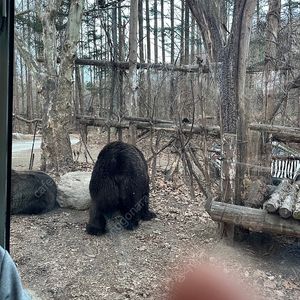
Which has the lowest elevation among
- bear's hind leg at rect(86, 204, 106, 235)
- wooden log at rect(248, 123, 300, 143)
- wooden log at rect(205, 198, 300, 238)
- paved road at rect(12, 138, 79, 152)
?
bear's hind leg at rect(86, 204, 106, 235)

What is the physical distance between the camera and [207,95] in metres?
1.70

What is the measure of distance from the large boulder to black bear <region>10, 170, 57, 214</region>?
0.06 meters

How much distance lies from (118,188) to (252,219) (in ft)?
2.90

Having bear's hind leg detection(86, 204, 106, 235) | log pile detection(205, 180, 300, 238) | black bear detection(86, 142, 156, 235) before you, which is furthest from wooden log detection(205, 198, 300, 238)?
bear's hind leg detection(86, 204, 106, 235)

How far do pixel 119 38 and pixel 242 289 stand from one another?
1.64 meters

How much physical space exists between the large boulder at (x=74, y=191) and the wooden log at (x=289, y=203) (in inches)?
49.2

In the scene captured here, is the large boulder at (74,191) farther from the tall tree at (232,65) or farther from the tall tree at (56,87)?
the tall tree at (232,65)

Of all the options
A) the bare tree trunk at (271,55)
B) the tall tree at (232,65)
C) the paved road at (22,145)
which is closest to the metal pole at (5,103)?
the paved road at (22,145)

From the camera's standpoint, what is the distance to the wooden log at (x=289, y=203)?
1.40m

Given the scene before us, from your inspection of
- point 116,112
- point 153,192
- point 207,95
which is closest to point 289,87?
point 207,95

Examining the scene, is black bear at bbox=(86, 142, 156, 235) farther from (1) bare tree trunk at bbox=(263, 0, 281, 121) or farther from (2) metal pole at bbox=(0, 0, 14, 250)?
(1) bare tree trunk at bbox=(263, 0, 281, 121)

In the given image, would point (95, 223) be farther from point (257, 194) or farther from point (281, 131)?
point (281, 131)

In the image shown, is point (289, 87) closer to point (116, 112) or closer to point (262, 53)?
point (262, 53)

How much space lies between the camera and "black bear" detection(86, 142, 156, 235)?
1.86 meters
